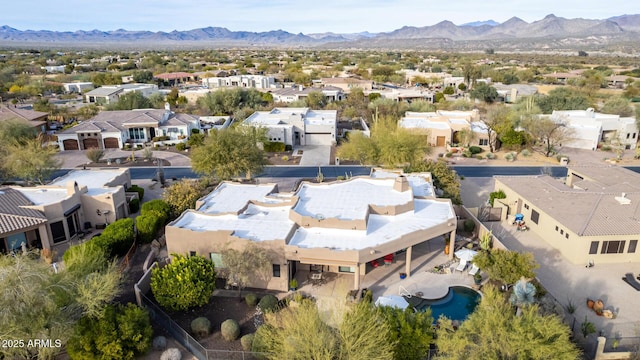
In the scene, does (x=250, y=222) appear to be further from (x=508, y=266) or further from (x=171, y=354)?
(x=508, y=266)

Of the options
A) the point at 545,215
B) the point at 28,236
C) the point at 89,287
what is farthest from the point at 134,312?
the point at 545,215

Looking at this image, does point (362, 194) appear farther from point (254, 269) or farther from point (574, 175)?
point (574, 175)

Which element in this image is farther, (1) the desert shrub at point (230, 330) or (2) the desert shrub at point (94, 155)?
(2) the desert shrub at point (94, 155)

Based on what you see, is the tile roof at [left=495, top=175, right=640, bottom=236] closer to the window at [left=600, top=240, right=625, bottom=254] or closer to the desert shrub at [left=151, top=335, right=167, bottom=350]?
the window at [left=600, top=240, right=625, bottom=254]

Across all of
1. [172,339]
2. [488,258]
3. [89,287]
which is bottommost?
[172,339]

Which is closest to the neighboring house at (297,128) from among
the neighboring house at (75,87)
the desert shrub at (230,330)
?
the desert shrub at (230,330)

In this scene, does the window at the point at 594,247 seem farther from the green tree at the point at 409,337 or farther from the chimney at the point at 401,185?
the green tree at the point at 409,337
